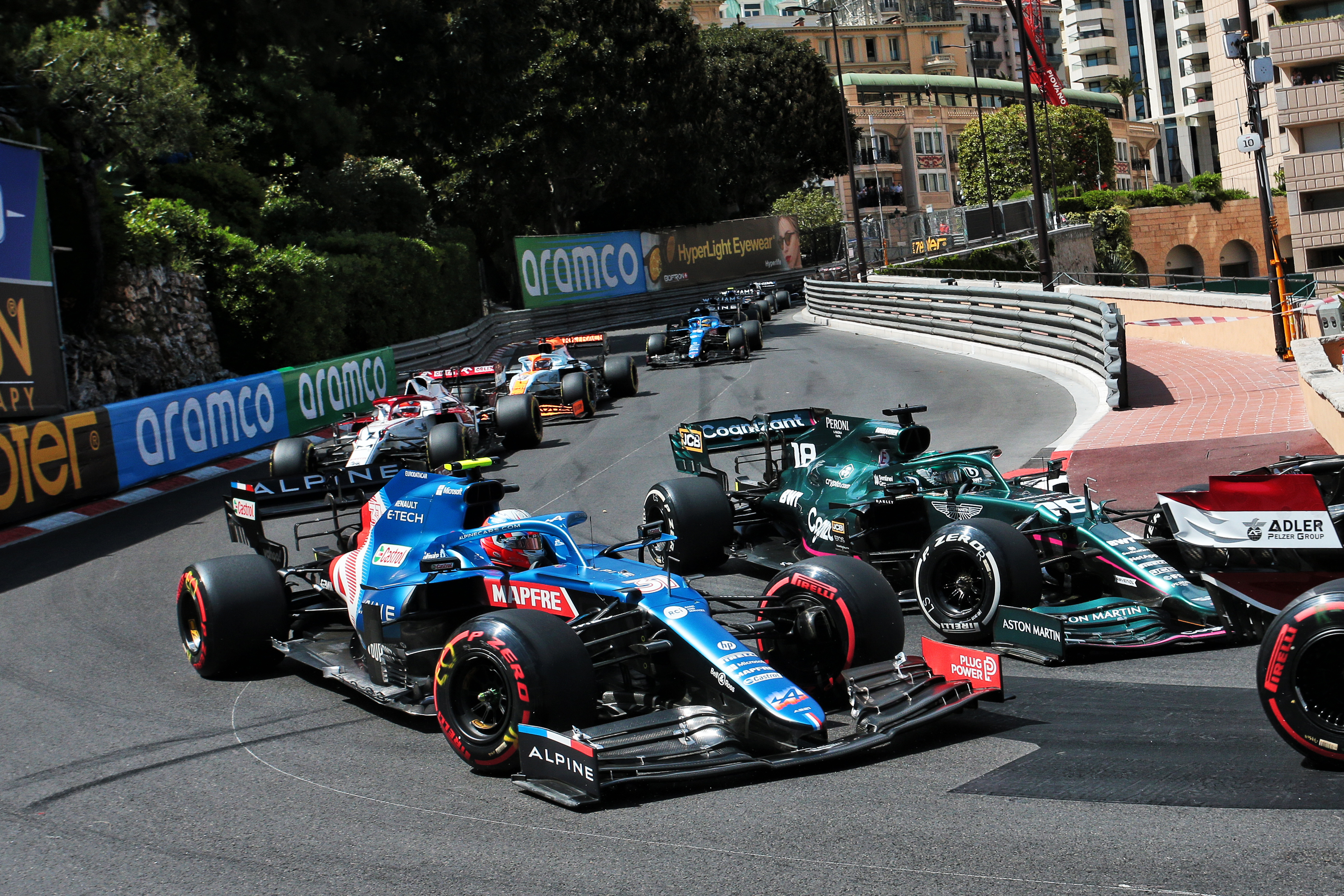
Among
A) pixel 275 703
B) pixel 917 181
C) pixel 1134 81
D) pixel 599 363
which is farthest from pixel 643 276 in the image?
pixel 1134 81

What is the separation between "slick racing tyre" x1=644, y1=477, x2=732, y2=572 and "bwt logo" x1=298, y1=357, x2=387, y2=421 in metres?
13.1

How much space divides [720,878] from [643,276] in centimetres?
4895

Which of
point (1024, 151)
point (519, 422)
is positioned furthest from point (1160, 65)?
point (519, 422)

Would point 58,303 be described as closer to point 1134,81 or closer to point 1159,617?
point 1159,617

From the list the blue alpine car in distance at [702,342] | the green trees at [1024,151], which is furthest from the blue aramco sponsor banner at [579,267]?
the green trees at [1024,151]

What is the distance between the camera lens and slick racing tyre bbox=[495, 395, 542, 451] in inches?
719

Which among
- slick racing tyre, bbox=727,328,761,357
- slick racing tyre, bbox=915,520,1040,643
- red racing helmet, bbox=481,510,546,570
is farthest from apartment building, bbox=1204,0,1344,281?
red racing helmet, bbox=481,510,546,570

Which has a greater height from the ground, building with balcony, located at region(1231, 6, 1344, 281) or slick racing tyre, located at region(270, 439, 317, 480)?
building with balcony, located at region(1231, 6, 1344, 281)

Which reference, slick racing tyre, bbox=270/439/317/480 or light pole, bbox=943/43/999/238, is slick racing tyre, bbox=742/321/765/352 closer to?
slick racing tyre, bbox=270/439/317/480

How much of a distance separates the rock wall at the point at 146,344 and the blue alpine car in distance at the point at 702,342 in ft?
33.2

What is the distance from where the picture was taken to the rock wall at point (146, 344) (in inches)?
861

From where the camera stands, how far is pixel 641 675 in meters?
6.77

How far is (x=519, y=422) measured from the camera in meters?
18.2

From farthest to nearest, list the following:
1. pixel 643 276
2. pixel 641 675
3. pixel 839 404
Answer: pixel 643 276
pixel 839 404
pixel 641 675
